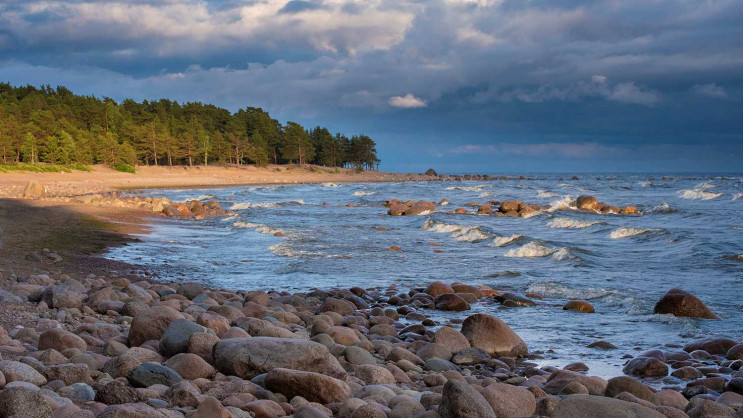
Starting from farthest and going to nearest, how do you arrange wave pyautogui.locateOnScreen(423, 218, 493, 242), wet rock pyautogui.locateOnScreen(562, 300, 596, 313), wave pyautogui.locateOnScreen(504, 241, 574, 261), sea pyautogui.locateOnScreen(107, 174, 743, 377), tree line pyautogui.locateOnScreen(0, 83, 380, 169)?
tree line pyautogui.locateOnScreen(0, 83, 380, 169) → wave pyautogui.locateOnScreen(423, 218, 493, 242) → wave pyautogui.locateOnScreen(504, 241, 574, 261) → wet rock pyautogui.locateOnScreen(562, 300, 596, 313) → sea pyautogui.locateOnScreen(107, 174, 743, 377)

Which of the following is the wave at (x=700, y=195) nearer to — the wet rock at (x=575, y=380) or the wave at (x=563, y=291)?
the wave at (x=563, y=291)

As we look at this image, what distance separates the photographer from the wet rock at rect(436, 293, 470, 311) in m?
9.48

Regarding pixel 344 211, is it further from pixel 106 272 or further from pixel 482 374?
pixel 482 374

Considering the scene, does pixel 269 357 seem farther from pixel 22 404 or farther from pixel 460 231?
pixel 460 231

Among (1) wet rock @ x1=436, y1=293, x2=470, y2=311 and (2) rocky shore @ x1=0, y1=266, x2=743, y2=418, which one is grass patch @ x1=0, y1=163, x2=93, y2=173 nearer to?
(1) wet rock @ x1=436, y1=293, x2=470, y2=311

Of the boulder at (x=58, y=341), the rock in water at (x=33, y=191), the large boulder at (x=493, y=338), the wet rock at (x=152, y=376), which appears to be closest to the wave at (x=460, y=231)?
the large boulder at (x=493, y=338)

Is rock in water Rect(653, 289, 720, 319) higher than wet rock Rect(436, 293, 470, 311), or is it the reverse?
rock in water Rect(653, 289, 720, 319)

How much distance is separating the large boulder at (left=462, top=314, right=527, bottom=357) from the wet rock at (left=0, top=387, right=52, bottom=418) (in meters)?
4.81

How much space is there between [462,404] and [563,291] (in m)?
7.15

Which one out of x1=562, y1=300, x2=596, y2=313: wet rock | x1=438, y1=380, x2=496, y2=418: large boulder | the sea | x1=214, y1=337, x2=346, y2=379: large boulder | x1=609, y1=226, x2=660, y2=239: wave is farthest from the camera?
x1=609, y1=226, x2=660, y2=239: wave

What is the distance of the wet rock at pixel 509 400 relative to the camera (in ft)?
14.6

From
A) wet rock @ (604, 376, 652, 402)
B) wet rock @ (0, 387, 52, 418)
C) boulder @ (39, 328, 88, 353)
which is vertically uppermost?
wet rock @ (0, 387, 52, 418)

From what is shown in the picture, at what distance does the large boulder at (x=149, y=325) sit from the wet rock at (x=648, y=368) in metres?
4.76

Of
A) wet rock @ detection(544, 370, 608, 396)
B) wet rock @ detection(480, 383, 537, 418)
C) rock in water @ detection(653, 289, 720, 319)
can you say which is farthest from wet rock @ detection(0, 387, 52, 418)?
rock in water @ detection(653, 289, 720, 319)
